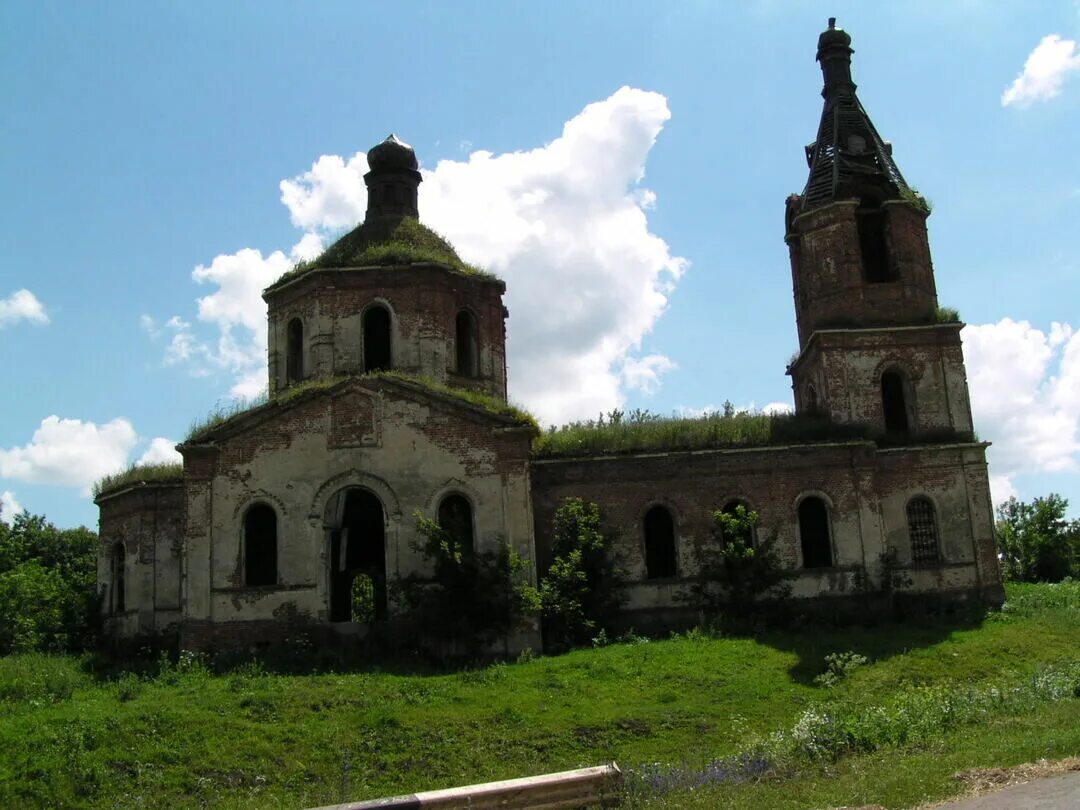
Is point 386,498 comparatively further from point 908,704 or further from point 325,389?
point 908,704

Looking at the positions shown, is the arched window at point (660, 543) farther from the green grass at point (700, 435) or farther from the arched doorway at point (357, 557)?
the arched doorway at point (357, 557)

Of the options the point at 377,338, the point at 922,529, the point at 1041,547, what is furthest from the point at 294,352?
the point at 1041,547

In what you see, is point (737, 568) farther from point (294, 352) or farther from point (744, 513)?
point (294, 352)

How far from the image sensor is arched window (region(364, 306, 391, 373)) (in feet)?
77.9

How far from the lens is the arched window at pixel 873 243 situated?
25.5m

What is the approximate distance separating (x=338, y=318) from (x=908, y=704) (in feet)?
49.5

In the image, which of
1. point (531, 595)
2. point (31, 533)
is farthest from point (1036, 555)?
point (31, 533)

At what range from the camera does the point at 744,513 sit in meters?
22.1

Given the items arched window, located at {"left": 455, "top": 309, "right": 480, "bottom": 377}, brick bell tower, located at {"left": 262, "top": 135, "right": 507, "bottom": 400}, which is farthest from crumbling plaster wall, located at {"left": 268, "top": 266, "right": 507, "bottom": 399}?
arched window, located at {"left": 455, "top": 309, "right": 480, "bottom": 377}

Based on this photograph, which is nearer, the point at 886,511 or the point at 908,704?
the point at 908,704

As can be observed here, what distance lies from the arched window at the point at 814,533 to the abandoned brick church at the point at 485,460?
4 centimetres

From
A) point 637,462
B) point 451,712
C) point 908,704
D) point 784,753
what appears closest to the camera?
point 784,753

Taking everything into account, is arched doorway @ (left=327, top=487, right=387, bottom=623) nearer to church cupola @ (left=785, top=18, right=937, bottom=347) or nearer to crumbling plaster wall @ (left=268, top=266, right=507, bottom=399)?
crumbling plaster wall @ (left=268, top=266, right=507, bottom=399)

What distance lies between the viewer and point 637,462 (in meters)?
22.7
